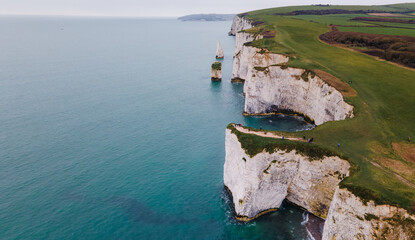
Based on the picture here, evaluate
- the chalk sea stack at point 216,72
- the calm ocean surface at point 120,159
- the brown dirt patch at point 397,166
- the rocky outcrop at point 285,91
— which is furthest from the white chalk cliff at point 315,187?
the chalk sea stack at point 216,72

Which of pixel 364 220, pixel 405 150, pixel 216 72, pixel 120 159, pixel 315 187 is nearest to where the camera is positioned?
pixel 364 220

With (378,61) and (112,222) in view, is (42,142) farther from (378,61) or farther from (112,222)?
(378,61)

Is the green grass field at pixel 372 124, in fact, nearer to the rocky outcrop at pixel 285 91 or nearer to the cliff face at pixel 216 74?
the rocky outcrop at pixel 285 91

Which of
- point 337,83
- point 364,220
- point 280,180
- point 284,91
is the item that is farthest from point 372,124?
point 284,91

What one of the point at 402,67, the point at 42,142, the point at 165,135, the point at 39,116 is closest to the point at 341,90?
the point at 402,67

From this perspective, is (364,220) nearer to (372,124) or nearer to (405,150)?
(405,150)

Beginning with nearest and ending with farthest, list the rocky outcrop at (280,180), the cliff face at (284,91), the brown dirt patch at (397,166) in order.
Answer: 1. the brown dirt patch at (397,166)
2. the rocky outcrop at (280,180)
3. the cliff face at (284,91)

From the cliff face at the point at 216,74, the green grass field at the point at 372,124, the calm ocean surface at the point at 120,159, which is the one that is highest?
the green grass field at the point at 372,124
